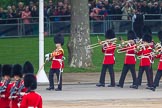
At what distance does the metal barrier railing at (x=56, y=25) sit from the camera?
3825 cm

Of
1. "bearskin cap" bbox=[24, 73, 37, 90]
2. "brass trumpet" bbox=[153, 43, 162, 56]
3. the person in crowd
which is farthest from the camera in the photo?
the person in crowd

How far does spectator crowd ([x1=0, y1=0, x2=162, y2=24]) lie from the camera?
3878 centimetres

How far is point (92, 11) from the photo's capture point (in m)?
40.1

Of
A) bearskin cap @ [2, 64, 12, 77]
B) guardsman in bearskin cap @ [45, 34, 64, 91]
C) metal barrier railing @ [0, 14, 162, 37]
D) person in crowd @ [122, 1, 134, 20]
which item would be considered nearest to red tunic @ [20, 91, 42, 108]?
bearskin cap @ [2, 64, 12, 77]

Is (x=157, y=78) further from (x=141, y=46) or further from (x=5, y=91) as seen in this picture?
(x=5, y=91)

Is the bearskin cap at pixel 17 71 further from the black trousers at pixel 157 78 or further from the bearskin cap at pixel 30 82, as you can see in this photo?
the black trousers at pixel 157 78

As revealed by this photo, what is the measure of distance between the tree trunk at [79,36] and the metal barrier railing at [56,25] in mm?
8860

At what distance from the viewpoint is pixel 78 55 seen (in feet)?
Result: 95.9

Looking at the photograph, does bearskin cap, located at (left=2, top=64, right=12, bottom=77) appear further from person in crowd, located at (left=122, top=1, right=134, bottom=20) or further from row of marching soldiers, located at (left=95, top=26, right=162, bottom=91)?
person in crowd, located at (left=122, top=1, right=134, bottom=20)

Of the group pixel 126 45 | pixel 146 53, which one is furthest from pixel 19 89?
pixel 126 45

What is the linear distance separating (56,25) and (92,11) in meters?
2.40

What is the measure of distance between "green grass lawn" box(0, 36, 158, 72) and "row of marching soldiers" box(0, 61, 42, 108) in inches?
405

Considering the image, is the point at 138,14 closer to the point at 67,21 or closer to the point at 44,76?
the point at 67,21

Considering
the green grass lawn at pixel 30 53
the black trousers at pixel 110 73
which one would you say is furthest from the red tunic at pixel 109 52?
the green grass lawn at pixel 30 53
